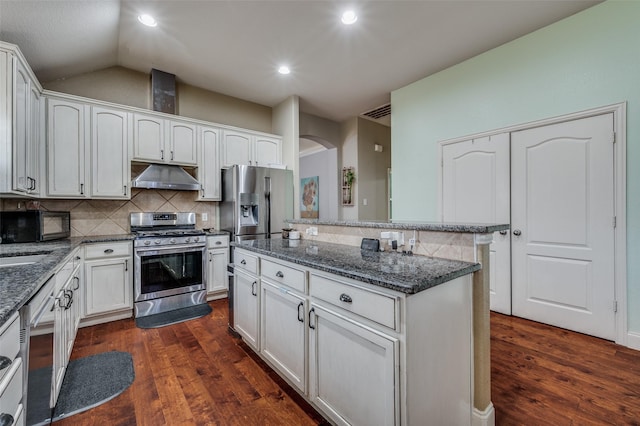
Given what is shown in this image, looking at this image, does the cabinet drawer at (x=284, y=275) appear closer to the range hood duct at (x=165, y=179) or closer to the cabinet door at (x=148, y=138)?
the range hood duct at (x=165, y=179)

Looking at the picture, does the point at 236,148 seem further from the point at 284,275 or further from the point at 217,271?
the point at 284,275


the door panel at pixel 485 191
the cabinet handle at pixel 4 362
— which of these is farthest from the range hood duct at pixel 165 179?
the door panel at pixel 485 191

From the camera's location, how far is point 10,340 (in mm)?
934

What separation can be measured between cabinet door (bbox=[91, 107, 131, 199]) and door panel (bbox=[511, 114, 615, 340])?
4.41 metres

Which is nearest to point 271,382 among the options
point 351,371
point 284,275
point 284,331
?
point 284,331

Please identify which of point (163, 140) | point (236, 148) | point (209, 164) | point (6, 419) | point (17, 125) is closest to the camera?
point (6, 419)

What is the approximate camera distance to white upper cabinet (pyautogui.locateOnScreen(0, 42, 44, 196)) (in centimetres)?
205

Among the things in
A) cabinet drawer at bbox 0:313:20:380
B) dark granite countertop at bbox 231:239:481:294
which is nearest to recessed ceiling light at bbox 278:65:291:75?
dark granite countertop at bbox 231:239:481:294

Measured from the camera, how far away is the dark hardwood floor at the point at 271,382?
1.61m

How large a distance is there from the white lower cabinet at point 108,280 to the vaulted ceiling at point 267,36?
1.95m

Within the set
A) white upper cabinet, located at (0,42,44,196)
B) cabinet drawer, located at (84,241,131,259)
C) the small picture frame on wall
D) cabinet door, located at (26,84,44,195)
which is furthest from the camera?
the small picture frame on wall

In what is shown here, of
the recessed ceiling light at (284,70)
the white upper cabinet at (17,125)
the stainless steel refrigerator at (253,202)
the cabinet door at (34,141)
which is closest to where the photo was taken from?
the white upper cabinet at (17,125)

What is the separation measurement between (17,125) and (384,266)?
2969mm

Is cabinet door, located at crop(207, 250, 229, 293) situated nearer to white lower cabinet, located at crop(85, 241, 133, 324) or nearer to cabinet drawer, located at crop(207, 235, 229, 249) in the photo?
cabinet drawer, located at crop(207, 235, 229, 249)
